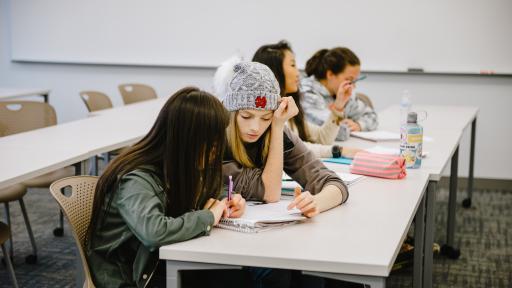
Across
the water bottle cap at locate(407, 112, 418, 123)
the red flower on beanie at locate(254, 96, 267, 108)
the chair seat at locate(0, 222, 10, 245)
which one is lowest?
the chair seat at locate(0, 222, 10, 245)

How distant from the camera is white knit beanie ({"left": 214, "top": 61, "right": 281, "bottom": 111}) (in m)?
2.12

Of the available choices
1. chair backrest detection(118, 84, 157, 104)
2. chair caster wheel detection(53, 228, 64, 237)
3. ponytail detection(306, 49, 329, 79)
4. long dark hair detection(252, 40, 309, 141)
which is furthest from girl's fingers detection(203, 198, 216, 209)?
chair backrest detection(118, 84, 157, 104)

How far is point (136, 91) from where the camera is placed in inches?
203

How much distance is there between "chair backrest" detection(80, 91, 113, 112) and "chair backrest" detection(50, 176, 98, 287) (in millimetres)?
2468

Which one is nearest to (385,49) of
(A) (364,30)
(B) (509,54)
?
(A) (364,30)

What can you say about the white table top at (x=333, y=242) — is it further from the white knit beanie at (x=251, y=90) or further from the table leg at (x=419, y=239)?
the white knit beanie at (x=251, y=90)

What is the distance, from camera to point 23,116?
3.67 meters

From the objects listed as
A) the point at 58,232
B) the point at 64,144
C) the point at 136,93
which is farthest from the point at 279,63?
the point at 136,93

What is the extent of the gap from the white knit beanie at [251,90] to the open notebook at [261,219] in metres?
0.32

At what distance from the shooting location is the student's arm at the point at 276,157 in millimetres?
2145

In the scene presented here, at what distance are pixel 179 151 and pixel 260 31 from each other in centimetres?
391

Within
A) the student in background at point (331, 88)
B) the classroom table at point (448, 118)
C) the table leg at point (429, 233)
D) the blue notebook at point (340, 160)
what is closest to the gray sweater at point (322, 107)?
the student in background at point (331, 88)

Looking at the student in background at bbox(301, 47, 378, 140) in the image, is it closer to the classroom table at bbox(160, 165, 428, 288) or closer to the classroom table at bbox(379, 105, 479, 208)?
the classroom table at bbox(379, 105, 479, 208)

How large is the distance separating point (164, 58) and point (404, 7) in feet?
6.83
